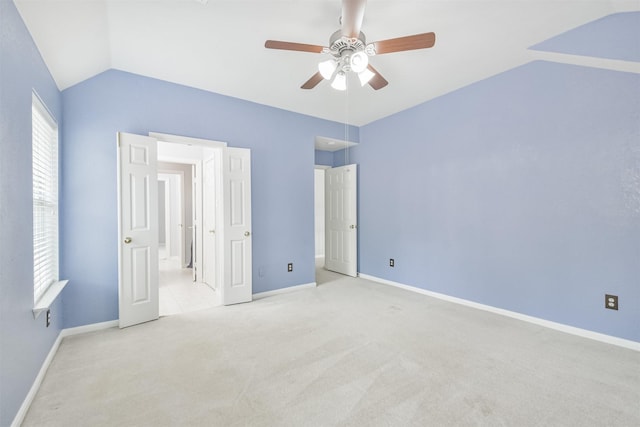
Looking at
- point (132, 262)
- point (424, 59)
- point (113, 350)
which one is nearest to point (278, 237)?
point (132, 262)

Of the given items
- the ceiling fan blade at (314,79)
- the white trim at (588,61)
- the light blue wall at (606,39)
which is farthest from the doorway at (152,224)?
the light blue wall at (606,39)

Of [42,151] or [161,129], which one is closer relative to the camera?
[42,151]

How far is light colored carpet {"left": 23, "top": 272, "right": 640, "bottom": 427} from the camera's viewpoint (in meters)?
1.60

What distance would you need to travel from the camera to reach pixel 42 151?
2260mm

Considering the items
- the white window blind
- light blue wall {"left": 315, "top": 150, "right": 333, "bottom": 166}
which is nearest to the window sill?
the white window blind

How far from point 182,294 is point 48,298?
191cm

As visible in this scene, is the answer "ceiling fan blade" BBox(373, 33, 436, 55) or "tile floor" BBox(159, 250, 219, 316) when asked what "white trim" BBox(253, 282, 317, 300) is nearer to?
"tile floor" BBox(159, 250, 219, 316)

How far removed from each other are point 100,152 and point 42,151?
54 cm

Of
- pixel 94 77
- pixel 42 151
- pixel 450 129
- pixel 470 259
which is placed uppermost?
pixel 94 77

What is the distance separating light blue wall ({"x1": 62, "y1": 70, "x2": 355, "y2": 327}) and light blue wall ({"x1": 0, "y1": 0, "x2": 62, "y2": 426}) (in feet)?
2.54

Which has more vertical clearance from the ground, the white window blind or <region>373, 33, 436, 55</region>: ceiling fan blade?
<region>373, 33, 436, 55</region>: ceiling fan blade

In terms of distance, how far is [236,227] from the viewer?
11.7 feet

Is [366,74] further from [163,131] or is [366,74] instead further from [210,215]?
[210,215]

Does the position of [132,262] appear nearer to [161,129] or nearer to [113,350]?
[113,350]
